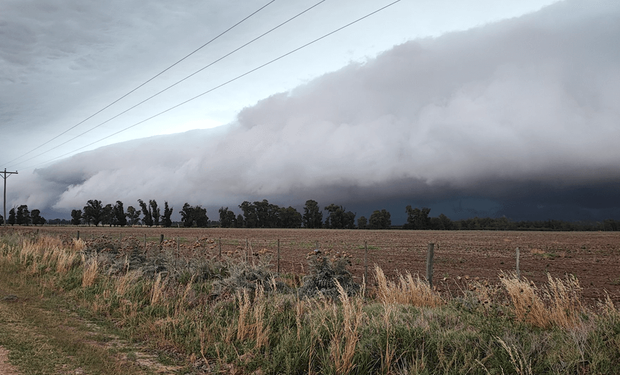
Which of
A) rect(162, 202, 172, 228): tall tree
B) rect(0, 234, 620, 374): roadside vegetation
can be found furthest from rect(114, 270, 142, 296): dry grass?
rect(162, 202, 172, 228): tall tree

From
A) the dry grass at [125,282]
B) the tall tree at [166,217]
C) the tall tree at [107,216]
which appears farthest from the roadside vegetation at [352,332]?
the tall tree at [107,216]

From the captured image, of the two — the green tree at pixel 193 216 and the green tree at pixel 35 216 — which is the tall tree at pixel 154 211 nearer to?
the green tree at pixel 193 216

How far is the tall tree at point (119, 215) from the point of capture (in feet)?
621

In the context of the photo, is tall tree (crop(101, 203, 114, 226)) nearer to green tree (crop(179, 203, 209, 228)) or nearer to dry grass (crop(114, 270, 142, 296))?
green tree (crop(179, 203, 209, 228))

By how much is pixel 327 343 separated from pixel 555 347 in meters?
3.74

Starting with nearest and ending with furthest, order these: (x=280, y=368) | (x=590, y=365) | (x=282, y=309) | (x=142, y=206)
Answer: (x=590, y=365) < (x=280, y=368) < (x=282, y=309) < (x=142, y=206)

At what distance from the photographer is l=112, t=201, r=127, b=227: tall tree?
189375mm

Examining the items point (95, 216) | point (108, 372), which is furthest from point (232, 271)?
point (95, 216)

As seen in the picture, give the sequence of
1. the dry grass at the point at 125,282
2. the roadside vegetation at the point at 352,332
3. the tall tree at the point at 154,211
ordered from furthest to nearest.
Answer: the tall tree at the point at 154,211 < the dry grass at the point at 125,282 < the roadside vegetation at the point at 352,332

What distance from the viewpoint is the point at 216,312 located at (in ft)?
30.6

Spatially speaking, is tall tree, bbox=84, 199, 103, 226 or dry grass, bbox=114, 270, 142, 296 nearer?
dry grass, bbox=114, 270, 142, 296

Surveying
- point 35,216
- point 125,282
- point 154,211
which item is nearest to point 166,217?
point 154,211

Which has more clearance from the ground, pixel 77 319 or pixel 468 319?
pixel 468 319

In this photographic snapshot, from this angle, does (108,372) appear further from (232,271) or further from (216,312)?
(232,271)
